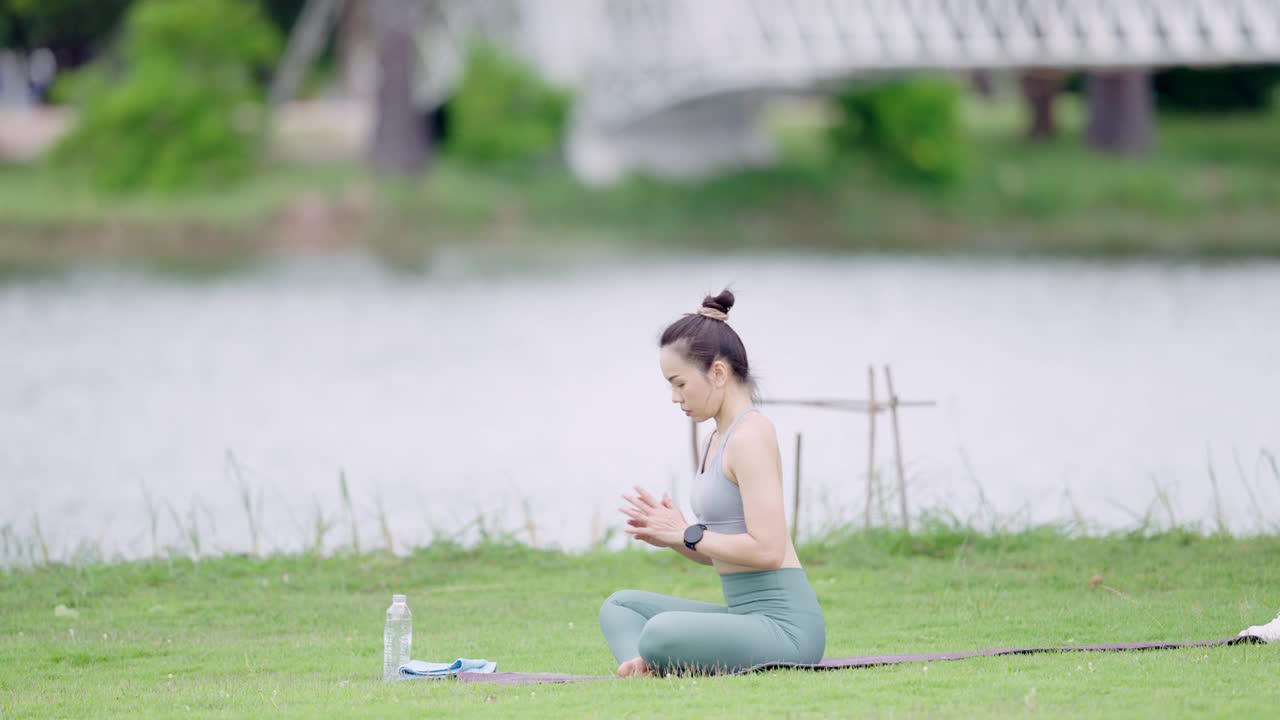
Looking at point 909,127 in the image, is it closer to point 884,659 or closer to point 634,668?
point 884,659

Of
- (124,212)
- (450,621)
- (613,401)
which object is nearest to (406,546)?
(450,621)

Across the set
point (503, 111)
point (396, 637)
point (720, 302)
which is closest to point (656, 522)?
point (720, 302)

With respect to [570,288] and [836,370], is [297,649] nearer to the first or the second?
[836,370]

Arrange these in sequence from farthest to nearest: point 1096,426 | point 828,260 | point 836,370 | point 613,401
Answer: point 828,260 < point 836,370 < point 613,401 < point 1096,426

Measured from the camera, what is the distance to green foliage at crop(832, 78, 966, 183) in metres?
43.3

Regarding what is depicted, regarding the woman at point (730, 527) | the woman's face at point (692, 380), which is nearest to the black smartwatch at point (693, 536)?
the woman at point (730, 527)

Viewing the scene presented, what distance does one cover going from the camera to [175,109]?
141 ft

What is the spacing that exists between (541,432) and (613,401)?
2.54 meters

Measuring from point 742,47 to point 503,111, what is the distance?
5790 mm

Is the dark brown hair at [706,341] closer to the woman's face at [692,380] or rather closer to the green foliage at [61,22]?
the woman's face at [692,380]

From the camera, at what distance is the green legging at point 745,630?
7.16 meters

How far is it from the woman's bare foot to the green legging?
0.04m

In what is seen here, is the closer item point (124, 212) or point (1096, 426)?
point (1096, 426)

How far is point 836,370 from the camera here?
25.8m
